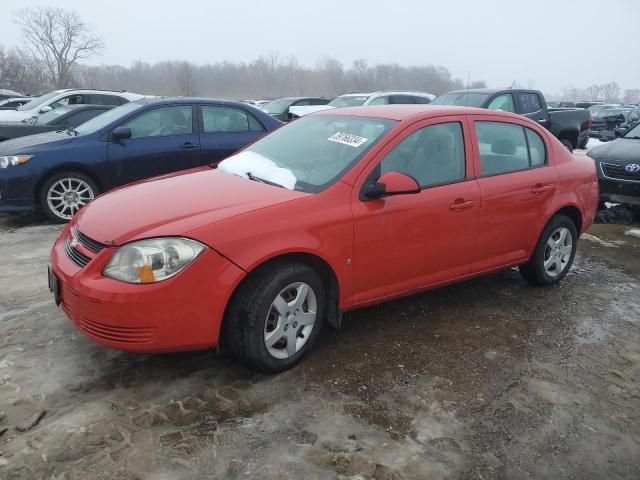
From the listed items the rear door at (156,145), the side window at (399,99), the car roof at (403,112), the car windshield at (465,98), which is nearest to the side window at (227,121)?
the rear door at (156,145)

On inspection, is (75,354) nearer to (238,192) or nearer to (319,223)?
(238,192)

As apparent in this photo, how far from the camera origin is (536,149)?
4.57 m

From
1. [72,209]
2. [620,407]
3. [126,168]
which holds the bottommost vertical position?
[620,407]

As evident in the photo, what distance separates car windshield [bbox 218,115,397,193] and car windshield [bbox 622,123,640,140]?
6629mm

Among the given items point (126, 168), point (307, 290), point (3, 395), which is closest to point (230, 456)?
point (307, 290)

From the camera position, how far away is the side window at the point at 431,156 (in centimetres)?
361

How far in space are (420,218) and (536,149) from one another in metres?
1.62

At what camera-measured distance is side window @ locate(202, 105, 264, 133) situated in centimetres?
719

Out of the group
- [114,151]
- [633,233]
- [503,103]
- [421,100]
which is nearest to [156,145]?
[114,151]

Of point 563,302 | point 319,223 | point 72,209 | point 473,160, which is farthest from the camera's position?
point 72,209

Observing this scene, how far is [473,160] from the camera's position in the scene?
13.2 ft

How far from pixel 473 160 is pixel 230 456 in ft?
8.83

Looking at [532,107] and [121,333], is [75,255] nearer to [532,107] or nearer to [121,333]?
[121,333]

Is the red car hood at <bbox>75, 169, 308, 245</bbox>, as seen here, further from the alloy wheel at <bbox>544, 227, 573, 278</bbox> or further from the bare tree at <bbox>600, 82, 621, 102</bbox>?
the bare tree at <bbox>600, 82, 621, 102</bbox>
